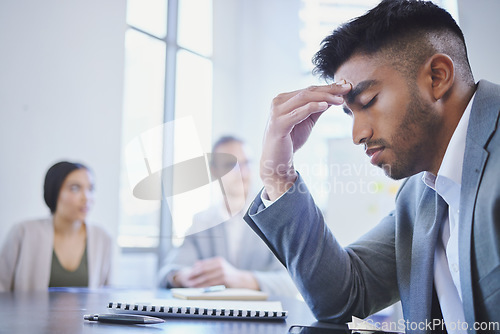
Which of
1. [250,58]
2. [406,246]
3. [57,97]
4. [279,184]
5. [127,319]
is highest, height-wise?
[250,58]

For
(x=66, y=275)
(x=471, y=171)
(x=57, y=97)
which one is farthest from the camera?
(x=57, y=97)

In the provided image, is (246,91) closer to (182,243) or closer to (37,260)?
(182,243)

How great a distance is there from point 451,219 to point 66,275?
2125mm

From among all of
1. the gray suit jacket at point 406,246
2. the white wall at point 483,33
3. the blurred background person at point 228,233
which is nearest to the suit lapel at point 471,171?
the gray suit jacket at point 406,246

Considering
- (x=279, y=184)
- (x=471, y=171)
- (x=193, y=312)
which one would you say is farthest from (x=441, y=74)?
(x=193, y=312)

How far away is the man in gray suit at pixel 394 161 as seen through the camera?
790mm

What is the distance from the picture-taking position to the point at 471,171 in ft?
2.17

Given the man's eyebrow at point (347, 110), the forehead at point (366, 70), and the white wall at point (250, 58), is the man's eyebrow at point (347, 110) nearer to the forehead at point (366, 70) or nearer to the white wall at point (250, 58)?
the forehead at point (366, 70)

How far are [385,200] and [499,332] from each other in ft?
7.22

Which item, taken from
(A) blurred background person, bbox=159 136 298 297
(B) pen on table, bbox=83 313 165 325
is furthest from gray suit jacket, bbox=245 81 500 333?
(A) blurred background person, bbox=159 136 298 297

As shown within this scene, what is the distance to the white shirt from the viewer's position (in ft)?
2.51

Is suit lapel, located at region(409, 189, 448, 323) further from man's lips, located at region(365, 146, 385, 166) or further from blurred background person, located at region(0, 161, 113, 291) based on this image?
blurred background person, located at region(0, 161, 113, 291)

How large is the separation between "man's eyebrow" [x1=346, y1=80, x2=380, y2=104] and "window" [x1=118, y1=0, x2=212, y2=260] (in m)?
2.16

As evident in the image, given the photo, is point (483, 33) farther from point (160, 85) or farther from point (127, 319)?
point (160, 85)
